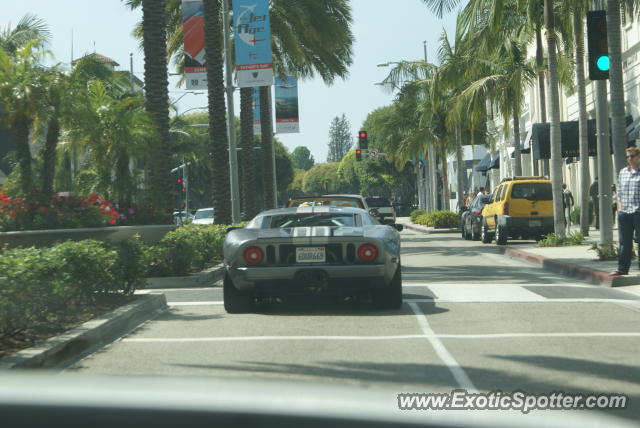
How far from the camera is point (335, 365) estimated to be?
24.2ft

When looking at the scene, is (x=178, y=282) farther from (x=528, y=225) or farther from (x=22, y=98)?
(x=528, y=225)

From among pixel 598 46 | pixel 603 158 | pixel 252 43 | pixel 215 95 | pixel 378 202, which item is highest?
pixel 252 43

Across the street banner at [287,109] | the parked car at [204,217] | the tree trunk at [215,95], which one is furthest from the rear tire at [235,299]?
the street banner at [287,109]

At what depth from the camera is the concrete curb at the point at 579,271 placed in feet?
46.1

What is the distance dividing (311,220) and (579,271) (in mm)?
6589

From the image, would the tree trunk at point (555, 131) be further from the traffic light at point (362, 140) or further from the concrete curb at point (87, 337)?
the traffic light at point (362, 140)

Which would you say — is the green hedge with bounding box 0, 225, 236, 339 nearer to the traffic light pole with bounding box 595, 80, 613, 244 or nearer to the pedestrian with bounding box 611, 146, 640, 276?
the pedestrian with bounding box 611, 146, 640, 276

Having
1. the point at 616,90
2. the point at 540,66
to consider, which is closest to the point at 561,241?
the point at 616,90

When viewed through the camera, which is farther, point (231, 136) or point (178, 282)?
point (231, 136)

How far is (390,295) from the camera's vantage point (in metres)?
11.0

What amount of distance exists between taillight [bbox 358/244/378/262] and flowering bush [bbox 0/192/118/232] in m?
5.47

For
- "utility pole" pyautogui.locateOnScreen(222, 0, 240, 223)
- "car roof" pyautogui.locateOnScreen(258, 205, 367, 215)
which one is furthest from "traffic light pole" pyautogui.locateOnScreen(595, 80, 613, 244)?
"utility pole" pyautogui.locateOnScreen(222, 0, 240, 223)

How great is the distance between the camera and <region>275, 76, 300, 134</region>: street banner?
153ft

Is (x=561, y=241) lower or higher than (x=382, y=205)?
lower
